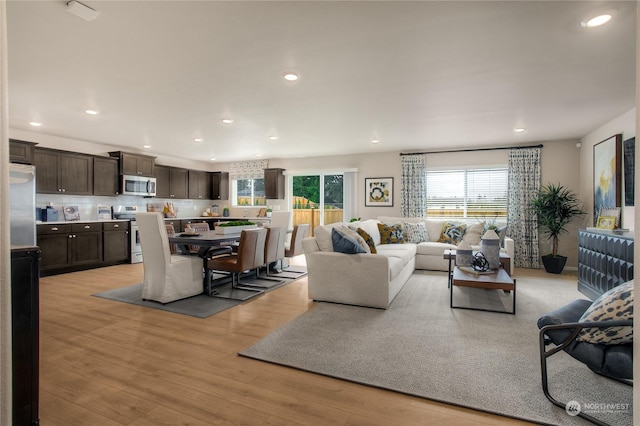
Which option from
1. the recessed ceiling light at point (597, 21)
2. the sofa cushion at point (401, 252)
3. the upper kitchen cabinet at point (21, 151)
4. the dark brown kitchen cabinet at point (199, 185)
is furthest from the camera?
the dark brown kitchen cabinet at point (199, 185)

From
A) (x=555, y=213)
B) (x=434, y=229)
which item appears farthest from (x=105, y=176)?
(x=555, y=213)

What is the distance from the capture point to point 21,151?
507cm

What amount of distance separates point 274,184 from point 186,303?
15.6ft

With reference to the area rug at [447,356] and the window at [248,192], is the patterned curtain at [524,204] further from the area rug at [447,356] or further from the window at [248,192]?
the window at [248,192]

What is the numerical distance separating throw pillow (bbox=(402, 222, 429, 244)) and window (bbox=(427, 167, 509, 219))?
32.6 inches

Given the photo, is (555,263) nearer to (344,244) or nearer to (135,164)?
(344,244)

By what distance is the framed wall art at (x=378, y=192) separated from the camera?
24.4 feet

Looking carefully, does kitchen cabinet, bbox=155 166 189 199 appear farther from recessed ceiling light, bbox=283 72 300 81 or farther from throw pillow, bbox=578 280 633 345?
throw pillow, bbox=578 280 633 345

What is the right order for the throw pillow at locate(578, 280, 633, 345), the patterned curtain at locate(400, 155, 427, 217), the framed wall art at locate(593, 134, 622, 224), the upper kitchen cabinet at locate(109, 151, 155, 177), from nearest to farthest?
the throw pillow at locate(578, 280, 633, 345), the framed wall art at locate(593, 134, 622, 224), the upper kitchen cabinet at locate(109, 151, 155, 177), the patterned curtain at locate(400, 155, 427, 217)

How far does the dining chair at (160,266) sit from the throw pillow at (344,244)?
188 centimetres

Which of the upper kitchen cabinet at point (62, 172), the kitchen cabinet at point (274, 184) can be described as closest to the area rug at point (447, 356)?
the kitchen cabinet at point (274, 184)

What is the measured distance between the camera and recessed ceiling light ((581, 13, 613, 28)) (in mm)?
2150

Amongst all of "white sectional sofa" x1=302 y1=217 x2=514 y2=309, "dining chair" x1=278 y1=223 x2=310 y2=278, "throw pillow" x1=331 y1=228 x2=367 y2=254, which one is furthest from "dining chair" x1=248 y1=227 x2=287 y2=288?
"throw pillow" x1=331 y1=228 x2=367 y2=254

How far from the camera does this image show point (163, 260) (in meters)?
3.91
